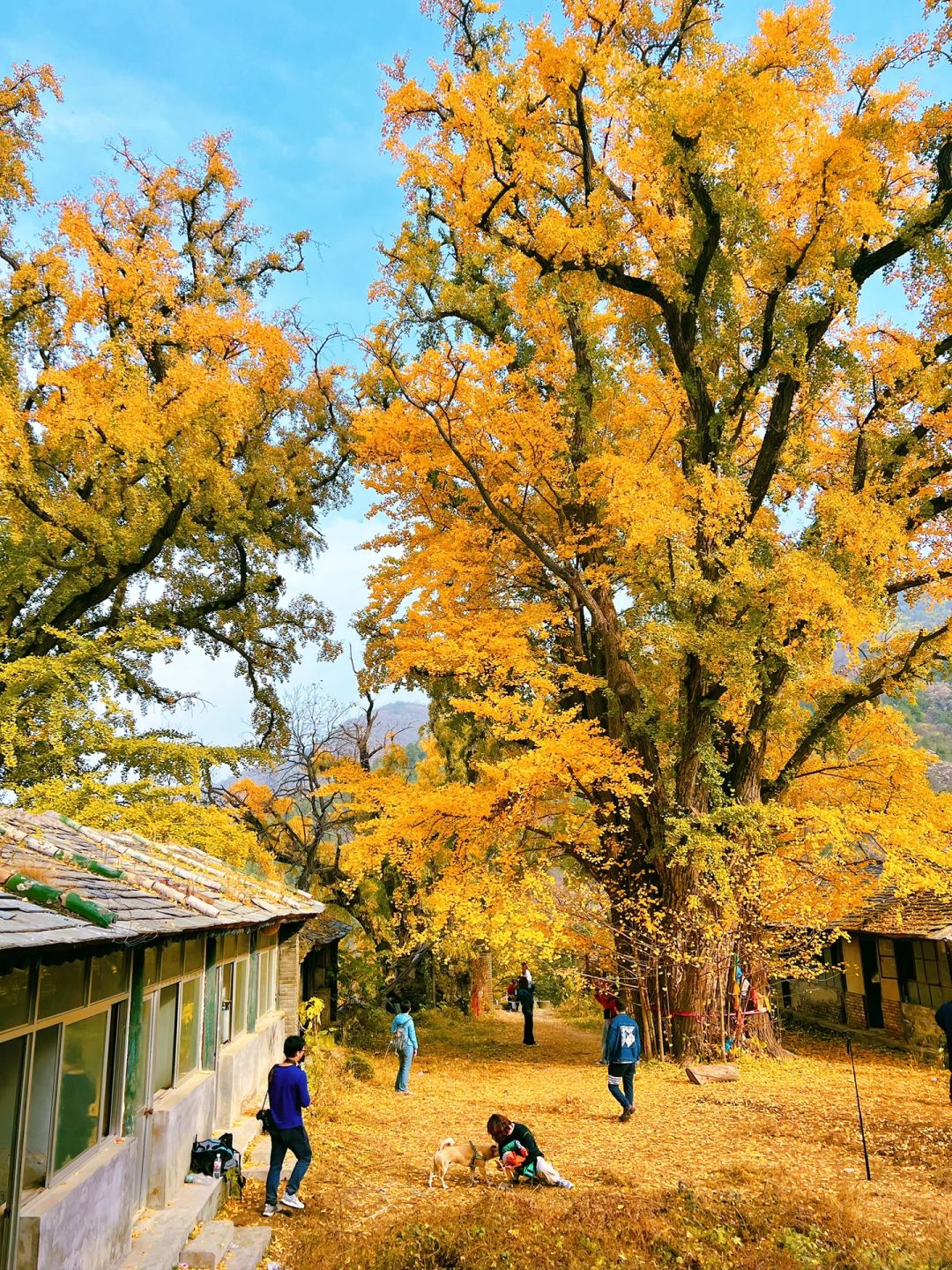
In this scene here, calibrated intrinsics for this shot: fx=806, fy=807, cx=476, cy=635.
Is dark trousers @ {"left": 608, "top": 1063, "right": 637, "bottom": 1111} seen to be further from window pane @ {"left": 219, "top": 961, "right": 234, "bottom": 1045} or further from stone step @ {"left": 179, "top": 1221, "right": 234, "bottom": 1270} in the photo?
stone step @ {"left": 179, "top": 1221, "right": 234, "bottom": 1270}

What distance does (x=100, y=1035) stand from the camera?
632 cm

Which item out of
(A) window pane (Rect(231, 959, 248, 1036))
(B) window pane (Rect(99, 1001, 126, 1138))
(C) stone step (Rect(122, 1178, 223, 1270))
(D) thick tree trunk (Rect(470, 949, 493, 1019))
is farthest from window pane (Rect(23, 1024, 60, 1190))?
(D) thick tree trunk (Rect(470, 949, 493, 1019))

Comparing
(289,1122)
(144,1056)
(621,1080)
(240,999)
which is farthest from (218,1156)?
(621,1080)

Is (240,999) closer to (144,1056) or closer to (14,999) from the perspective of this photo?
(144,1056)

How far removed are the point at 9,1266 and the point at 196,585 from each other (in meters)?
19.0

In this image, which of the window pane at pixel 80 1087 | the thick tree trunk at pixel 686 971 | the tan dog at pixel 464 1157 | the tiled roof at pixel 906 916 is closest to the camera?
the window pane at pixel 80 1087

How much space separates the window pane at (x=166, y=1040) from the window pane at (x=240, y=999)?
3.32 metres

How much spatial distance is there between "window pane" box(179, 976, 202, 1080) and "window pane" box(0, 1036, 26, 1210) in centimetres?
393

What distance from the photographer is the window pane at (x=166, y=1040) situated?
7816 mm

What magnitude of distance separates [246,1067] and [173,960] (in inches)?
163

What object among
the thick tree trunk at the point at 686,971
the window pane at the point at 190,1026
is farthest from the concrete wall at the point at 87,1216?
the thick tree trunk at the point at 686,971

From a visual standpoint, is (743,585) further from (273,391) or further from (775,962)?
(273,391)

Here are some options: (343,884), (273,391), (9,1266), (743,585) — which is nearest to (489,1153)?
(9,1266)

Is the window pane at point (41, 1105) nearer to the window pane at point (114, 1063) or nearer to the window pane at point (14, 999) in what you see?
the window pane at point (14, 999)
